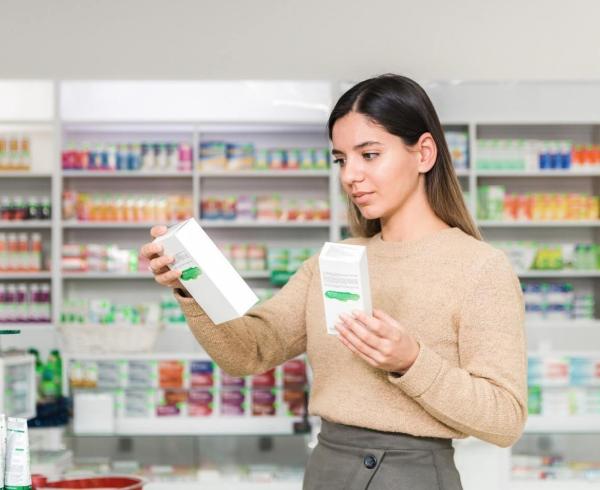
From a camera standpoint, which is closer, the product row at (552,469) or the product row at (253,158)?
the product row at (552,469)

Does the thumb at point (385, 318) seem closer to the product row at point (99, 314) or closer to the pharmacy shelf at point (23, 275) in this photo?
the product row at point (99, 314)

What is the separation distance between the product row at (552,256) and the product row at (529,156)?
504 millimetres

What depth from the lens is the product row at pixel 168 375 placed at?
12.6 feet

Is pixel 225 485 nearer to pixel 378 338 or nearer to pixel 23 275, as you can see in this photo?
pixel 378 338

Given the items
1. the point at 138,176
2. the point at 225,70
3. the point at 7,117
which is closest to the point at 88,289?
the point at 138,176

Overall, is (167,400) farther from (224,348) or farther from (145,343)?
(224,348)

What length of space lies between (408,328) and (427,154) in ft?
1.00

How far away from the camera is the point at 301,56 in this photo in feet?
20.7

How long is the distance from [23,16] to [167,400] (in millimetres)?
3528

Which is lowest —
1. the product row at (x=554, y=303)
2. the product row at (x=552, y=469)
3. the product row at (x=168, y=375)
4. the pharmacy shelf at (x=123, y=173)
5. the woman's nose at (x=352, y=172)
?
the product row at (x=552, y=469)

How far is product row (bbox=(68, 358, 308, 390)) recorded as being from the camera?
3852 millimetres

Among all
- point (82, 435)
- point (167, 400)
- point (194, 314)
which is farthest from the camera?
point (167, 400)

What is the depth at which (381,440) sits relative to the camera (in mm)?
1499

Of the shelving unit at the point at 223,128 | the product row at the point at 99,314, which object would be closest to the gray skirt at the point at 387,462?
the product row at the point at 99,314
